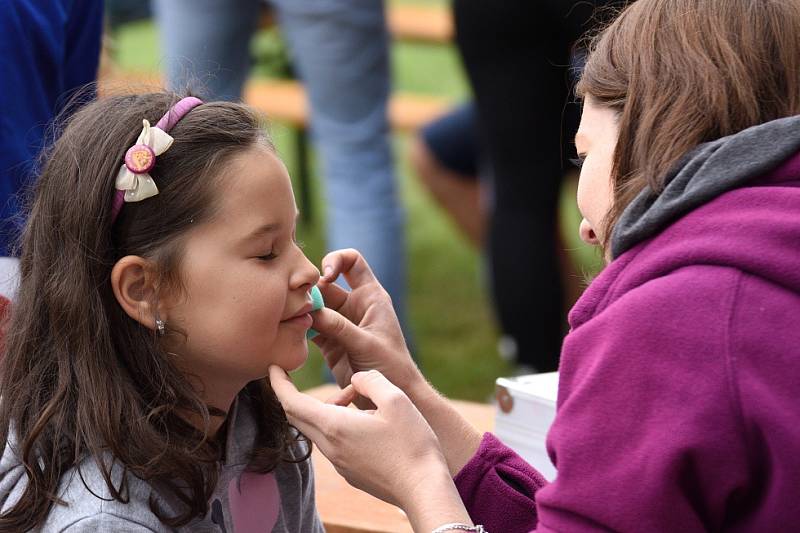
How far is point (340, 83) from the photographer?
10.2 feet

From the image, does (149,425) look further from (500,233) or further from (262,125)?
(500,233)

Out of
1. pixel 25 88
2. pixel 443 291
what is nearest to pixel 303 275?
pixel 25 88

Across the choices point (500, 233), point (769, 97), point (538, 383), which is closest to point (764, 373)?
point (769, 97)

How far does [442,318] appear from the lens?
447 centimetres

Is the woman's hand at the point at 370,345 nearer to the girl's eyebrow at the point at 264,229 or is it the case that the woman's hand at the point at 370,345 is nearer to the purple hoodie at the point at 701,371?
the girl's eyebrow at the point at 264,229

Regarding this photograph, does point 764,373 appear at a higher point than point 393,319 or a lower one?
higher

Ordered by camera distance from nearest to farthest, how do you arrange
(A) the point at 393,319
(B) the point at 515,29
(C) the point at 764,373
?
1. (C) the point at 764,373
2. (A) the point at 393,319
3. (B) the point at 515,29

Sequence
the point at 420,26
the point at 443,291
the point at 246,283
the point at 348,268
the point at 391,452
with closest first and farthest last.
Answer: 1. the point at 391,452
2. the point at 246,283
3. the point at 348,268
4. the point at 443,291
5. the point at 420,26

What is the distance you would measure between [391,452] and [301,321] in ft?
0.83

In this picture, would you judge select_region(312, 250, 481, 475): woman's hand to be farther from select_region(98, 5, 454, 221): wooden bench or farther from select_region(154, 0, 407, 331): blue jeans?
select_region(98, 5, 454, 221): wooden bench

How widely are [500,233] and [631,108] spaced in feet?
6.13

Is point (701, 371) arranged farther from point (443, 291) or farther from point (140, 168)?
point (443, 291)

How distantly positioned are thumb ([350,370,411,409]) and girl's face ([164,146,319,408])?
0.12 metres

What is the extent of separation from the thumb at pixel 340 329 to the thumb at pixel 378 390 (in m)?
0.16
